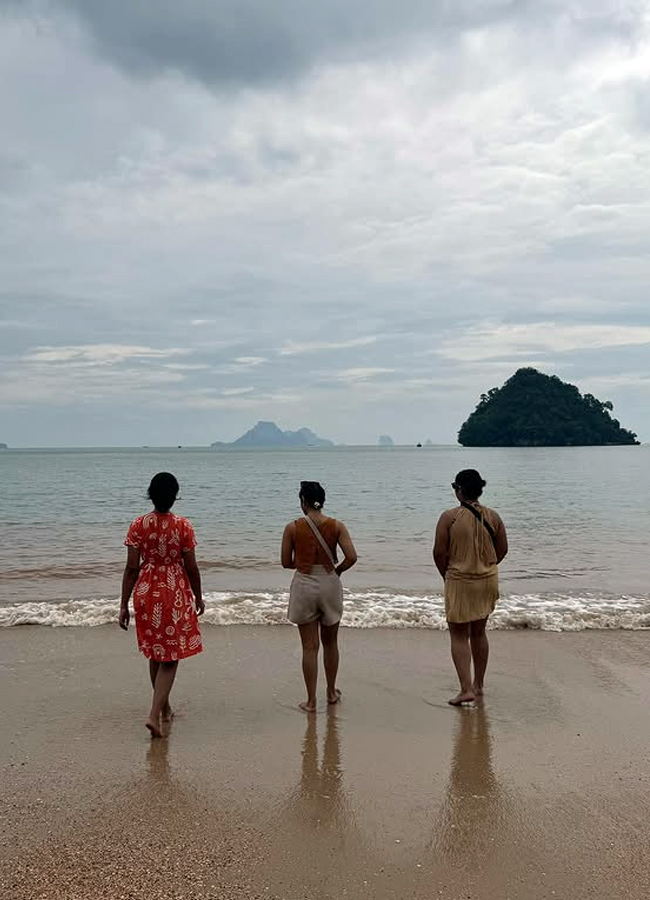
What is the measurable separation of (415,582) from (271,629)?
4414 mm

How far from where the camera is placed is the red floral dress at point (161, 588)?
4.85m

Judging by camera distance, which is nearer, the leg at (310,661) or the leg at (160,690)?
the leg at (160,690)

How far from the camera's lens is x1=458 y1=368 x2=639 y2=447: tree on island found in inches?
5625

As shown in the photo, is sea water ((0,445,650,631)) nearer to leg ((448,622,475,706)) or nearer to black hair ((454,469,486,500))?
leg ((448,622,475,706))

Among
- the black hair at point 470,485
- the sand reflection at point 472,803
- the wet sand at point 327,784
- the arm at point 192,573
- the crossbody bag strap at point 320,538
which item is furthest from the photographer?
the black hair at point 470,485

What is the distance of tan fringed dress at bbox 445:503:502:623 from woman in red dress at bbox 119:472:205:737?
2.00 metres

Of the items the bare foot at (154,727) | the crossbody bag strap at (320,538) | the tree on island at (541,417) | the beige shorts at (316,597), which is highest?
the tree on island at (541,417)

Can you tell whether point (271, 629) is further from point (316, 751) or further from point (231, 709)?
point (316, 751)

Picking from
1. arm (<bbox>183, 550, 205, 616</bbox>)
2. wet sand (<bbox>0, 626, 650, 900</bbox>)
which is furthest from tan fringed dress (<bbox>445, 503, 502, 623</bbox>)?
arm (<bbox>183, 550, 205, 616</bbox>)

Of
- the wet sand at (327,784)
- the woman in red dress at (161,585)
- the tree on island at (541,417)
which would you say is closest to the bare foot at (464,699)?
the wet sand at (327,784)

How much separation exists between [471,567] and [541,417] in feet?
472

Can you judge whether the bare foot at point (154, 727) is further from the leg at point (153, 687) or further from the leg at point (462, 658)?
the leg at point (462, 658)

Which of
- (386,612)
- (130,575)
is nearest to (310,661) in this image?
(130,575)

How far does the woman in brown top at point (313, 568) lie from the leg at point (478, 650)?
1.11m
